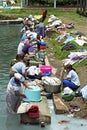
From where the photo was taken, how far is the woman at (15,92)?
39.4ft

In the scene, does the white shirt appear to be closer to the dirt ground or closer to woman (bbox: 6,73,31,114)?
the dirt ground

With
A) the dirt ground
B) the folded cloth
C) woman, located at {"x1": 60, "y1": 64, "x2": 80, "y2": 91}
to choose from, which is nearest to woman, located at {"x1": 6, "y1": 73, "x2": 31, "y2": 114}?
the folded cloth

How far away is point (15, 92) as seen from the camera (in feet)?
39.7

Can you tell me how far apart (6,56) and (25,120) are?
11857 mm

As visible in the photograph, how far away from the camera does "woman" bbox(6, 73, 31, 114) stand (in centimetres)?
1201

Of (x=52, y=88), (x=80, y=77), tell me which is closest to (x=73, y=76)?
(x=52, y=88)

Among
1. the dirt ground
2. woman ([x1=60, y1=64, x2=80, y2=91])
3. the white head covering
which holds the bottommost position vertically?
the dirt ground

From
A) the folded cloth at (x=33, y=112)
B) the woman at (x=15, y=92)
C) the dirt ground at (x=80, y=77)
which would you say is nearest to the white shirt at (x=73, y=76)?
the dirt ground at (x=80, y=77)

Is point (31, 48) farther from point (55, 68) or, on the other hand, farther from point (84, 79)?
point (84, 79)

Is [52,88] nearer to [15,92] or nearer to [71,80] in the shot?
[71,80]

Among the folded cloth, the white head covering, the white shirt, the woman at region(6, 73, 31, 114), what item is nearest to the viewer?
the folded cloth

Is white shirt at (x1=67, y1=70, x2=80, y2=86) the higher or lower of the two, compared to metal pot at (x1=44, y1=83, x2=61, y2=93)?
higher

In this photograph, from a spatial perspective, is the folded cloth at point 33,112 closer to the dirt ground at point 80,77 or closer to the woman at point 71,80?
the dirt ground at point 80,77

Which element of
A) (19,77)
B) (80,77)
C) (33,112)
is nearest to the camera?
(33,112)
